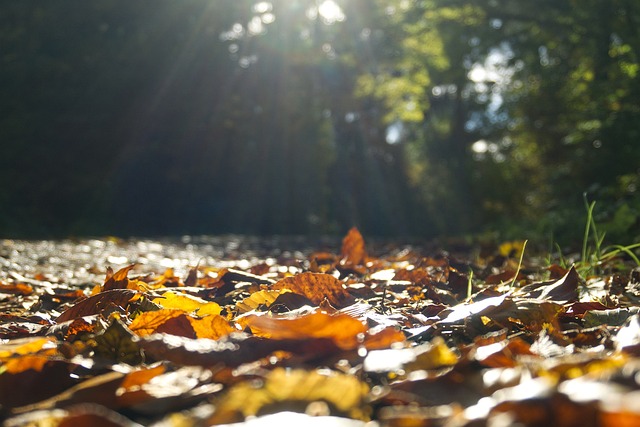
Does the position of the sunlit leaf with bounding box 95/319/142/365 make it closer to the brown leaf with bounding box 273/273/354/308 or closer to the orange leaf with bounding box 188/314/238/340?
the orange leaf with bounding box 188/314/238/340

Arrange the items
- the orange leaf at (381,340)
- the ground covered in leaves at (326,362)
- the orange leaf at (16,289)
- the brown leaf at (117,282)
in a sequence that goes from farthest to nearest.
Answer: the orange leaf at (16,289)
the brown leaf at (117,282)
the orange leaf at (381,340)
the ground covered in leaves at (326,362)

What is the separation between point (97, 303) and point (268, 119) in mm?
16261

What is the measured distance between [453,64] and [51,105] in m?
10.2

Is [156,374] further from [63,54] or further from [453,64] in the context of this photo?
[453,64]

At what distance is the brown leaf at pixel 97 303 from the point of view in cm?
179

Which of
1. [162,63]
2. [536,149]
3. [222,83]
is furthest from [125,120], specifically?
[536,149]

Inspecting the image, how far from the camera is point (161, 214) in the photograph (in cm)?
1620

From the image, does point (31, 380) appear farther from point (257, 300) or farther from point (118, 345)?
point (257, 300)

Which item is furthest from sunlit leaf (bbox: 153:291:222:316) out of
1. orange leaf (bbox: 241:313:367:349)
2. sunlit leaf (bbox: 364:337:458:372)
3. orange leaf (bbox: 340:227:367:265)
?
orange leaf (bbox: 340:227:367:265)

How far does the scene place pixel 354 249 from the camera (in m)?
3.33

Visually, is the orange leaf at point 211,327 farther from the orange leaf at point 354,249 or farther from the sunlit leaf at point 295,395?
the orange leaf at point 354,249

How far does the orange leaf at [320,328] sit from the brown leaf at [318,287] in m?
0.72

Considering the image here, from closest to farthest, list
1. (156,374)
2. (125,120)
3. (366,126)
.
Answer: (156,374), (125,120), (366,126)

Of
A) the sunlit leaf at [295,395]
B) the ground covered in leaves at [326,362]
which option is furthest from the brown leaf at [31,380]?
the sunlit leaf at [295,395]
